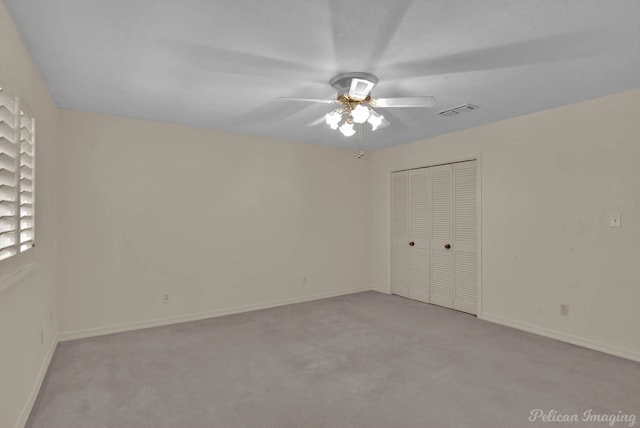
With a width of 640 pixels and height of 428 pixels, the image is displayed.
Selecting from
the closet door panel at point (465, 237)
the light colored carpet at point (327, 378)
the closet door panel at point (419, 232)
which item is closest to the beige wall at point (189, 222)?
the light colored carpet at point (327, 378)

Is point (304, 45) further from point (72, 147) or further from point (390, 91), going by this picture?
point (72, 147)

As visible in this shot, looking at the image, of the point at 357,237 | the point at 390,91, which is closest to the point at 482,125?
the point at 390,91

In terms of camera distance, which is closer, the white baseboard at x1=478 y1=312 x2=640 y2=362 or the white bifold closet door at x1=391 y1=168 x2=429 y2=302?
the white baseboard at x1=478 y1=312 x2=640 y2=362

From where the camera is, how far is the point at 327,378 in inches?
104

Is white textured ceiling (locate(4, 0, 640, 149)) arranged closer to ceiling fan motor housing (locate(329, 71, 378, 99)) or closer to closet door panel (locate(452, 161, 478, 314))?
ceiling fan motor housing (locate(329, 71, 378, 99))

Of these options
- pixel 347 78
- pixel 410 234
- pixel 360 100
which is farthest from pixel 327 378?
pixel 410 234

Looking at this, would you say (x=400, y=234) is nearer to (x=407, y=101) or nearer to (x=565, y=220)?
(x=565, y=220)

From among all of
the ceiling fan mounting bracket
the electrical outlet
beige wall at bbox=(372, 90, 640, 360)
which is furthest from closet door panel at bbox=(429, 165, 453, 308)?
the ceiling fan mounting bracket

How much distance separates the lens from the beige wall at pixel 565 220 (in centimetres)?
305

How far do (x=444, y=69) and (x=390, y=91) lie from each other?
52 centimetres

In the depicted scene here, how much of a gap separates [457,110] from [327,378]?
8.96ft

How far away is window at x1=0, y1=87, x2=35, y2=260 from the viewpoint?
1714 mm

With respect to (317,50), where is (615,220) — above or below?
below

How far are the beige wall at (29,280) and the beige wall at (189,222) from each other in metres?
0.30
